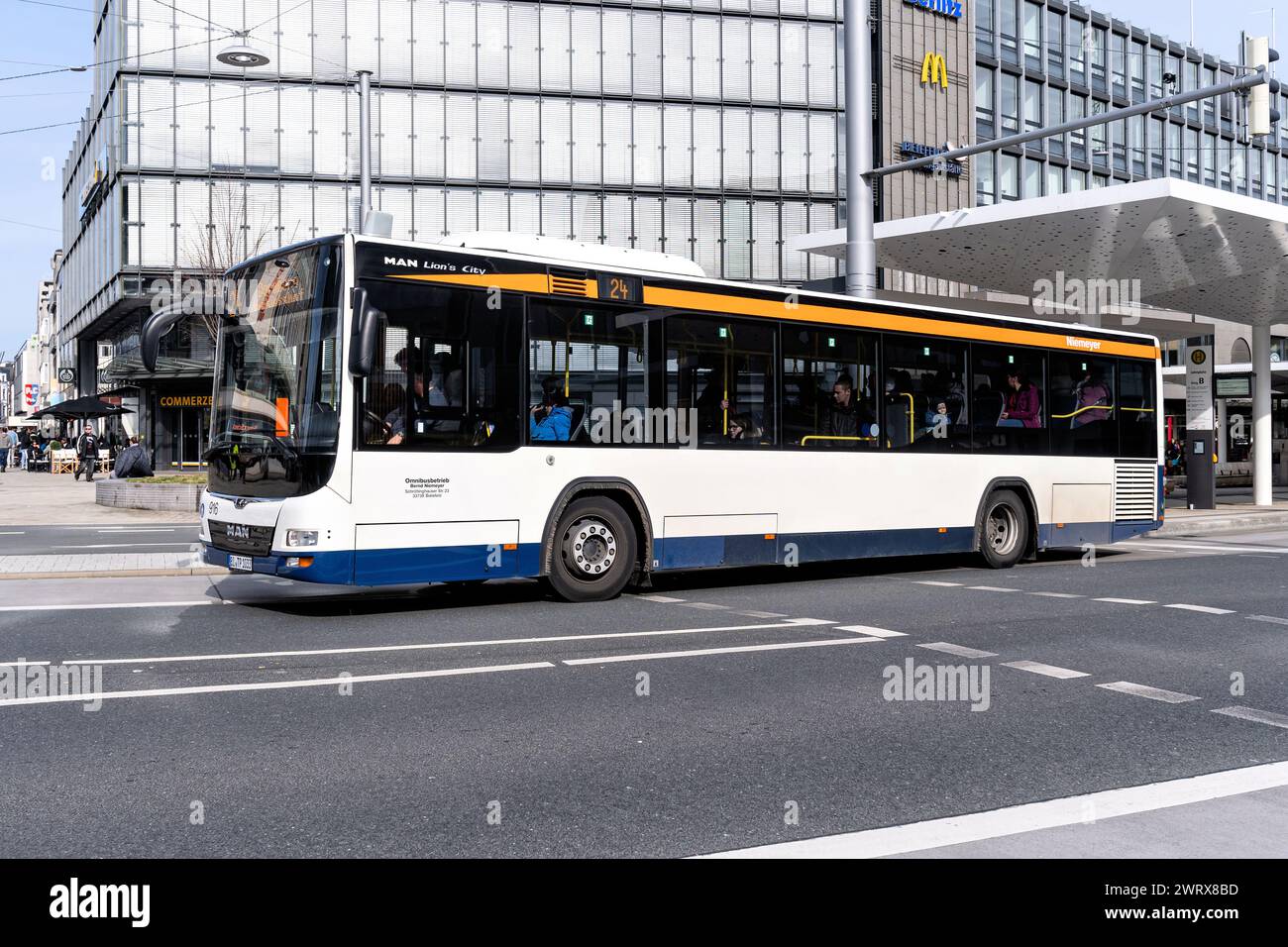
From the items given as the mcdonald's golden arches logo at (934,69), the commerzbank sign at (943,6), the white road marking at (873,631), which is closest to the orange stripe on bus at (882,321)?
the white road marking at (873,631)

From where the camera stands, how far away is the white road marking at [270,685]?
6.52m

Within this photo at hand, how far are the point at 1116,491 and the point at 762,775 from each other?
38.9ft

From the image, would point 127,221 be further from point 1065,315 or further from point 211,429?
point 211,429

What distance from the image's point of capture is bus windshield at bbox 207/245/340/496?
371 inches

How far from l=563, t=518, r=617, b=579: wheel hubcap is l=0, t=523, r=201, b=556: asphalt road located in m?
7.12

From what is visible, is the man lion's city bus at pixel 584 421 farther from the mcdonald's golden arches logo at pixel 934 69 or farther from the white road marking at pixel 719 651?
the mcdonald's golden arches logo at pixel 934 69

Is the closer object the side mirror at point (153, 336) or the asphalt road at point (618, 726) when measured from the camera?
the asphalt road at point (618, 726)

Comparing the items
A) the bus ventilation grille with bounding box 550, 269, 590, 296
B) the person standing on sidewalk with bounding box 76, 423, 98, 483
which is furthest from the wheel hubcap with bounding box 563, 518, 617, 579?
the person standing on sidewalk with bounding box 76, 423, 98, 483

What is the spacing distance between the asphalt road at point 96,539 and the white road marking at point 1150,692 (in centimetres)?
1214

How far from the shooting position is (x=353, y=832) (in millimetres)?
4363
